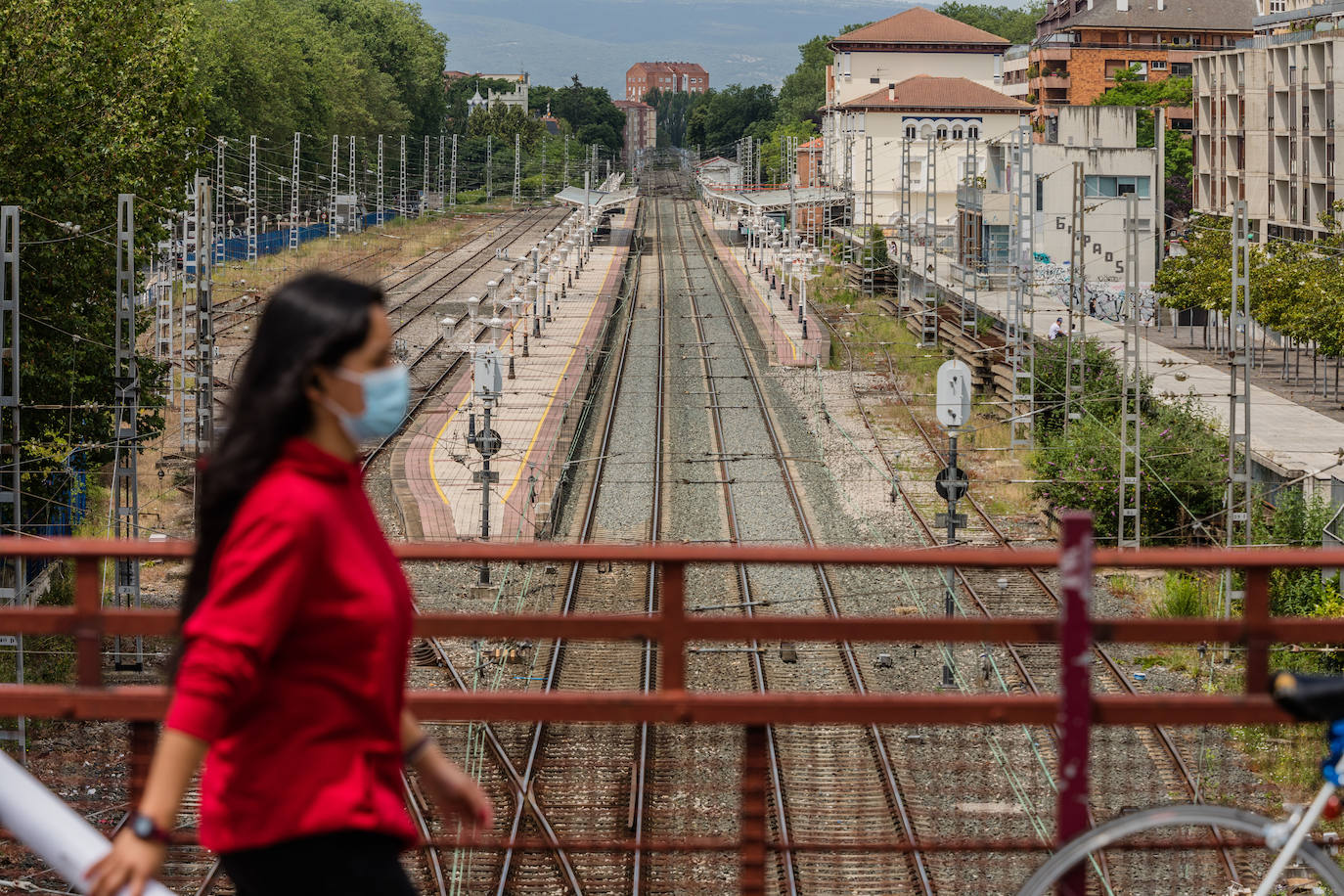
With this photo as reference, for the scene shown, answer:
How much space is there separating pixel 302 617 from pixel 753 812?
1.31 metres

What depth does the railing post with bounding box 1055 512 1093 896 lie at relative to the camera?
2639mm

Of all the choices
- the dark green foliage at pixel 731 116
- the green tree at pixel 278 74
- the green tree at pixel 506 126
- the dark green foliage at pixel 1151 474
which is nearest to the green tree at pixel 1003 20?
the dark green foliage at pixel 731 116

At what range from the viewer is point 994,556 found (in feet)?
10.8

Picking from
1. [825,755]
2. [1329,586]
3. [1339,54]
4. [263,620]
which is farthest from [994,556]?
[1339,54]

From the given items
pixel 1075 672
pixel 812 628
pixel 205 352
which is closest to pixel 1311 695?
pixel 1075 672

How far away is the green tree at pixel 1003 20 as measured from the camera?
135750 mm

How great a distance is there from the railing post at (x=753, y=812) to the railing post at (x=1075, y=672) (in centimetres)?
67

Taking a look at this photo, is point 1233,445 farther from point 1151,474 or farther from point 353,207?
point 353,207

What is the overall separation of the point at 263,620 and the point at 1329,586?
1524 centimetres

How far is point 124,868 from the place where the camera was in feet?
6.96

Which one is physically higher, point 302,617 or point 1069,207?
point 1069,207

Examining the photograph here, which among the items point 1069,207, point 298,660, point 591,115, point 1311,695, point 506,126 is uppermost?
point 591,115

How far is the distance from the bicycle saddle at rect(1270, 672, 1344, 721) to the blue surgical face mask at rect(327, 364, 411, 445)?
168cm

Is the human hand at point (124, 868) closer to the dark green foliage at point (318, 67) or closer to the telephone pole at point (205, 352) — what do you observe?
the telephone pole at point (205, 352)
